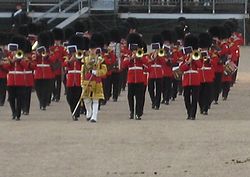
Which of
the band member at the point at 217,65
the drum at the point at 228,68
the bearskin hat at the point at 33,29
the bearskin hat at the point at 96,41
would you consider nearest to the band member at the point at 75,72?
the bearskin hat at the point at 96,41

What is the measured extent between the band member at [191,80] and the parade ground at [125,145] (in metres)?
0.31

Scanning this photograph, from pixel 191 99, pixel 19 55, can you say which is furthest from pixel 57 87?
pixel 191 99

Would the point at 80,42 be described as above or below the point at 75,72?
above

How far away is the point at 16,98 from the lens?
19.4 metres

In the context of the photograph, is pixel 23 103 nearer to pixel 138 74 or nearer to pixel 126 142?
pixel 138 74

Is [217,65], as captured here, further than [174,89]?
No

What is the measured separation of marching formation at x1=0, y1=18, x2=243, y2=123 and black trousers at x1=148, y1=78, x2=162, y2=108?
0.02 m

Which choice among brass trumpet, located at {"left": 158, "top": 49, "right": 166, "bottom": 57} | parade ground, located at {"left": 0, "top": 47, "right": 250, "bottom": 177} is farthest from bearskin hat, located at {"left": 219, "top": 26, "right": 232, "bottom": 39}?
parade ground, located at {"left": 0, "top": 47, "right": 250, "bottom": 177}

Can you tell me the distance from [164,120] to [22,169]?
6.94 meters

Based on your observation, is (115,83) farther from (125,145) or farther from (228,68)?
(125,145)

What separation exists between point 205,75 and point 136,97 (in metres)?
1.69

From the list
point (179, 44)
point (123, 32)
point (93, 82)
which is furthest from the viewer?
point (123, 32)

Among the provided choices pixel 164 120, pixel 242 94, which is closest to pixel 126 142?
pixel 164 120

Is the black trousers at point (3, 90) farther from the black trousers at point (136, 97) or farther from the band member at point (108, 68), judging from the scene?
the black trousers at point (136, 97)
